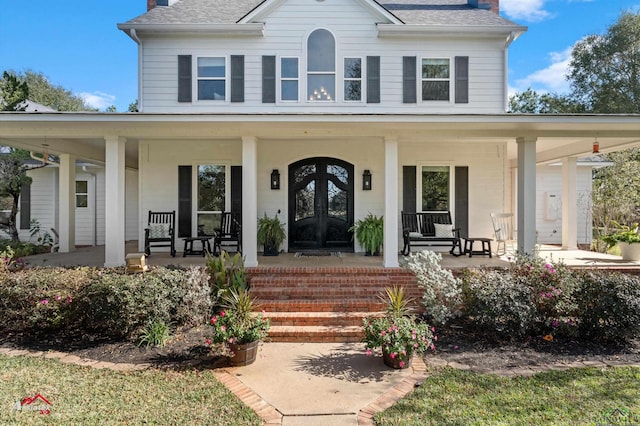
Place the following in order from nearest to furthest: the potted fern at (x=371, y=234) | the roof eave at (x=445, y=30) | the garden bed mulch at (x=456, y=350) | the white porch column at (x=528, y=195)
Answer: the garden bed mulch at (x=456, y=350) → the white porch column at (x=528, y=195) → the potted fern at (x=371, y=234) → the roof eave at (x=445, y=30)

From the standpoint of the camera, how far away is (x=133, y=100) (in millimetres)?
32906

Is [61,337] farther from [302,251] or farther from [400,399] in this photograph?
[302,251]

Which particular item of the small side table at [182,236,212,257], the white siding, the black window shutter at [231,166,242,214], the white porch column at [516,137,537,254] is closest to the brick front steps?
the small side table at [182,236,212,257]

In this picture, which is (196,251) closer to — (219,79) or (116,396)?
(219,79)

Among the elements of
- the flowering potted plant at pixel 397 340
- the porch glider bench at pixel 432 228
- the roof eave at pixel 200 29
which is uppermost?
the roof eave at pixel 200 29

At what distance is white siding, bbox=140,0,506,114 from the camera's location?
30.8 feet

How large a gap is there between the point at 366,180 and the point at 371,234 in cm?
153

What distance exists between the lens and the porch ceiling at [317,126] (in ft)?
20.8

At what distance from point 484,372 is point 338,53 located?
26.9 feet

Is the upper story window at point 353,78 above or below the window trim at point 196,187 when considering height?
above

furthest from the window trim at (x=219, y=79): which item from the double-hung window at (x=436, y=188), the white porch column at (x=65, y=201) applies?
the double-hung window at (x=436, y=188)

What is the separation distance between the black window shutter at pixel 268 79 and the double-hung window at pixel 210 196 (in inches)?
84.8

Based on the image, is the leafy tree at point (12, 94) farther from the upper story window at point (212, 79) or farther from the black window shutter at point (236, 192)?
the black window shutter at point (236, 192)

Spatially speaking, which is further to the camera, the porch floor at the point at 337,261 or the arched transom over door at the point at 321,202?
the arched transom over door at the point at 321,202
